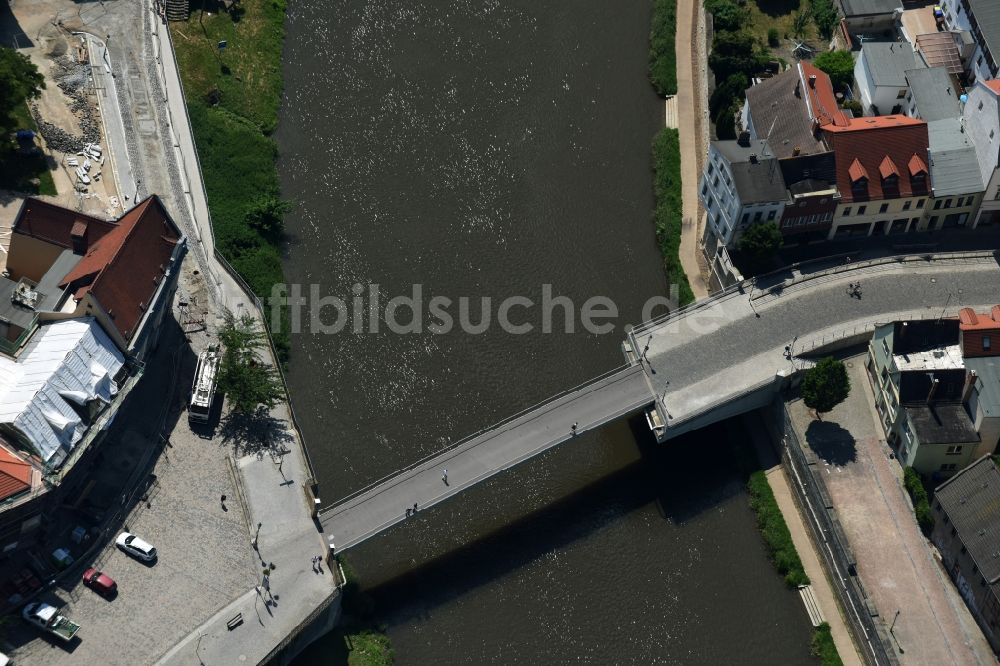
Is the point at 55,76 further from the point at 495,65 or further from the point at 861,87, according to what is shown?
the point at 861,87

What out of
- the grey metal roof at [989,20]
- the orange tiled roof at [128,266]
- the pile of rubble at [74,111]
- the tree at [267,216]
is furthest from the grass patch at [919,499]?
the pile of rubble at [74,111]

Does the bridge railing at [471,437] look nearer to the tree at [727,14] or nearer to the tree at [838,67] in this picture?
the tree at [838,67]

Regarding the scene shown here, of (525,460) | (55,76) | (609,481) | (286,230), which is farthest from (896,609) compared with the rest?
(55,76)

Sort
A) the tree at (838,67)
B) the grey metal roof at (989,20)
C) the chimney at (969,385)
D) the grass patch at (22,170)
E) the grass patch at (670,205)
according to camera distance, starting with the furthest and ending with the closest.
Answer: the tree at (838,67)
the grey metal roof at (989,20)
the grass patch at (670,205)
the grass patch at (22,170)
the chimney at (969,385)

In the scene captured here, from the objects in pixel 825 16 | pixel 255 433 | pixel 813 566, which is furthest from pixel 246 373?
pixel 825 16

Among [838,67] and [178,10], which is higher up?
[178,10]

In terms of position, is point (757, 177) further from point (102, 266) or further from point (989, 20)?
point (102, 266)
